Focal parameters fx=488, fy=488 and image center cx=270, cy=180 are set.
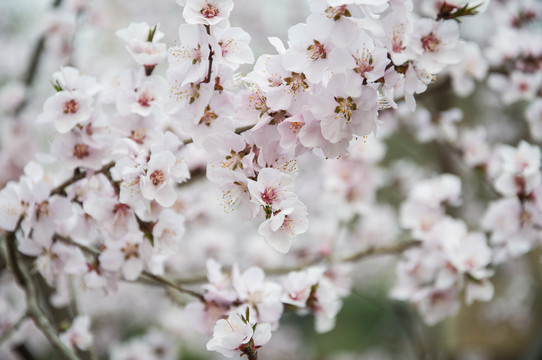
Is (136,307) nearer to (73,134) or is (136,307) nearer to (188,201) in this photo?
(188,201)

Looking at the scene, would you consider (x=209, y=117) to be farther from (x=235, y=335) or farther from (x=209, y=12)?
(x=235, y=335)

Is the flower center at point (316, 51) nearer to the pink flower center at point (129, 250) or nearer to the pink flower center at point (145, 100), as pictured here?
the pink flower center at point (145, 100)

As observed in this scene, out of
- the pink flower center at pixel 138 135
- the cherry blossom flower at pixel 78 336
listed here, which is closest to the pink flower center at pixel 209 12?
the pink flower center at pixel 138 135

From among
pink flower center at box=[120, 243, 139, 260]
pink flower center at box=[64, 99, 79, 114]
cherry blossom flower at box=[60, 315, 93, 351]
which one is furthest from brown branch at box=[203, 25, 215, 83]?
cherry blossom flower at box=[60, 315, 93, 351]

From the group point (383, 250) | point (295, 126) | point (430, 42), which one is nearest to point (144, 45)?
point (295, 126)

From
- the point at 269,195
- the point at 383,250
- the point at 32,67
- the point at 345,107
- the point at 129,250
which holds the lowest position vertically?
the point at 383,250

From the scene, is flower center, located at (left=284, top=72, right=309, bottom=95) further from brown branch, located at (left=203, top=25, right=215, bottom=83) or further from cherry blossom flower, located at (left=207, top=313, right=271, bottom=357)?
cherry blossom flower, located at (left=207, top=313, right=271, bottom=357)
